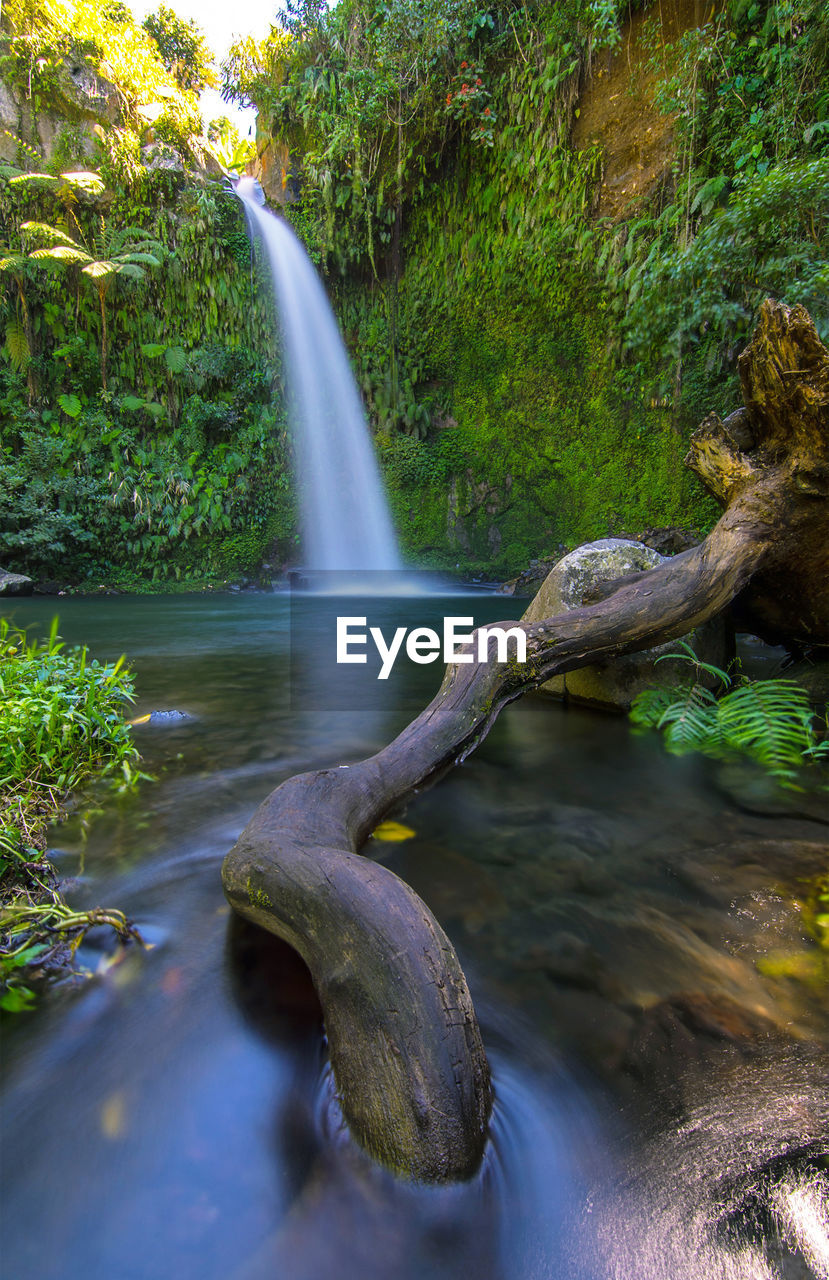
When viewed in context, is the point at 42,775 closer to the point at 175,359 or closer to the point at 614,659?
the point at 614,659

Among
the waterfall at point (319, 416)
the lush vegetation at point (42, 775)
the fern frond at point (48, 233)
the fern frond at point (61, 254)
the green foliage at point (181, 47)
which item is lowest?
the lush vegetation at point (42, 775)

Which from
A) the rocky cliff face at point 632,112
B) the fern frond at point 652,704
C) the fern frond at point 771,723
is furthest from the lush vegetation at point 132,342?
the fern frond at point 771,723

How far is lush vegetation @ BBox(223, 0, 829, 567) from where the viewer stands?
7039 millimetres

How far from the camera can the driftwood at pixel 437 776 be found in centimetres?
119

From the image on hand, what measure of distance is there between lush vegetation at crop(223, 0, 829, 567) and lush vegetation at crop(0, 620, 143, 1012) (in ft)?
22.9

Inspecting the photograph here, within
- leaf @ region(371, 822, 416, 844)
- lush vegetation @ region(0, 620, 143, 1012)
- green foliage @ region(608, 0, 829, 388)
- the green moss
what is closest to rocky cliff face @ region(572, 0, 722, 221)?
green foliage @ region(608, 0, 829, 388)

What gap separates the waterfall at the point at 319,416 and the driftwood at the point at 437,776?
9563 mm

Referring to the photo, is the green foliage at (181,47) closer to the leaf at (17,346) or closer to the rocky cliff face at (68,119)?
the rocky cliff face at (68,119)

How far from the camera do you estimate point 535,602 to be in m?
4.30

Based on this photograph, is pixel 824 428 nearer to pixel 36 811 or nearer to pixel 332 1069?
pixel 332 1069

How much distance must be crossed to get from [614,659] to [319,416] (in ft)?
35.2

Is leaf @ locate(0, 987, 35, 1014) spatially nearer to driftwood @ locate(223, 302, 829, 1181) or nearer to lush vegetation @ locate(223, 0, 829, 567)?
driftwood @ locate(223, 302, 829, 1181)

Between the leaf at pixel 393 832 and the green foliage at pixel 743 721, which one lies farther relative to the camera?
the green foliage at pixel 743 721

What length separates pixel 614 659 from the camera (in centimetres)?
389
